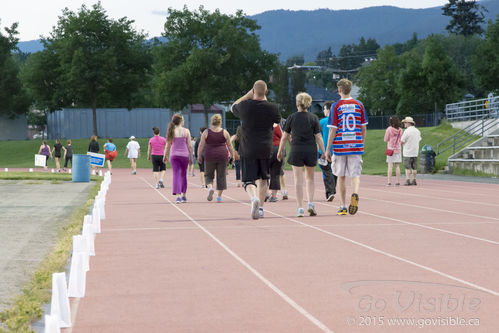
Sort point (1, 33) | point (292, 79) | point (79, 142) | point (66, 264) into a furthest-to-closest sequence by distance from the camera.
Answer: point (292, 79) < point (1, 33) < point (79, 142) < point (66, 264)

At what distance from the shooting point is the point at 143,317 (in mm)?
5309

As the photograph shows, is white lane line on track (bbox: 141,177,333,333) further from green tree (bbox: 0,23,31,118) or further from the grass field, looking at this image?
green tree (bbox: 0,23,31,118)

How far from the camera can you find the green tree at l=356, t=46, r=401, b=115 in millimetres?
87125

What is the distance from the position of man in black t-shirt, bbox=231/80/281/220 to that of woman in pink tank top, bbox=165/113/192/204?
389 cm

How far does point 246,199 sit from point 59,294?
11.3 m

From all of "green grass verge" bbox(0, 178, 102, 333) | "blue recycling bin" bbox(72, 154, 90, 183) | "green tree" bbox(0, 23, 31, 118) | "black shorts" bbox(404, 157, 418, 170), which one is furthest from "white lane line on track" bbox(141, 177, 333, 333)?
"green tree" bbox(0, 23, 31, 118)

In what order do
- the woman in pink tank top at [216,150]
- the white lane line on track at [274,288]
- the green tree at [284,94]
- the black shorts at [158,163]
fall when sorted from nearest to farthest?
the white lane line on track at [274,288], the woman in pink tank top at [216,150], the black shorts at [158,163], the green tree at [284,94]

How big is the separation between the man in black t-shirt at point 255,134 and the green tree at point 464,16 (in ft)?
372

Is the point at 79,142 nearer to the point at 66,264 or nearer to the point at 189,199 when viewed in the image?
the point at 189,199

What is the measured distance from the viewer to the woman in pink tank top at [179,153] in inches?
600

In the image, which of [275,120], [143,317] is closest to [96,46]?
[275,120]

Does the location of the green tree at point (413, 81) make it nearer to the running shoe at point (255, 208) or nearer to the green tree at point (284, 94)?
the green tree at point (284, 94)

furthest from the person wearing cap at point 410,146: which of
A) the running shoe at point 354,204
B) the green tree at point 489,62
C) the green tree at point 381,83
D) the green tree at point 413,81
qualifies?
the green tree at point 381,83

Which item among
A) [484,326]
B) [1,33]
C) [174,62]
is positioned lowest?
[484,326]
